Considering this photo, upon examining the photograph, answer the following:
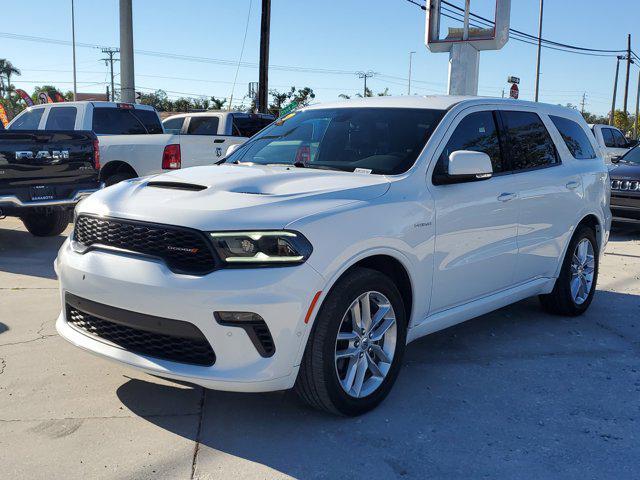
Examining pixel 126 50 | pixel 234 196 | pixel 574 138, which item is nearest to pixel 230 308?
pixel 234 196

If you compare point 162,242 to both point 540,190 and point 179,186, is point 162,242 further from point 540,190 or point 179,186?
point 540,190

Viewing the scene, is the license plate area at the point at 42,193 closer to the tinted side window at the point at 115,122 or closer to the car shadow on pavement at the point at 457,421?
the tinted side window at the point at 115,122

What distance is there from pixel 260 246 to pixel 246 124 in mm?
10009

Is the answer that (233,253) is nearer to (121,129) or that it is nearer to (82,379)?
(82,379)

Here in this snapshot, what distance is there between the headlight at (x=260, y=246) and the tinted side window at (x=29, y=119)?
973cm

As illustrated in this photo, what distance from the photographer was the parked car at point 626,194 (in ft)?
34.2

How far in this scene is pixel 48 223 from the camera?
9.23m

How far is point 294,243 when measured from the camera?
3189 mm

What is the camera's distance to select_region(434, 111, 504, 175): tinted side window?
426 centimetres

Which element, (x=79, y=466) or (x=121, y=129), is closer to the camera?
(x=79, y=466)

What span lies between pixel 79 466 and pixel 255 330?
3.47 ft

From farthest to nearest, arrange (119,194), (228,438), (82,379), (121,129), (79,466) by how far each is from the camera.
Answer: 1. (121,129)
2. (82,379)
3. (119,194)
4. (228,438)
5. (79,466)

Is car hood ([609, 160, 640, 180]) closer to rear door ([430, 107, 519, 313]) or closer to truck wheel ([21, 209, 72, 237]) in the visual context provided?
rear door ([430, 107, 519, 313])

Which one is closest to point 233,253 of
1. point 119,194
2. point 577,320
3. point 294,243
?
point 294,243
